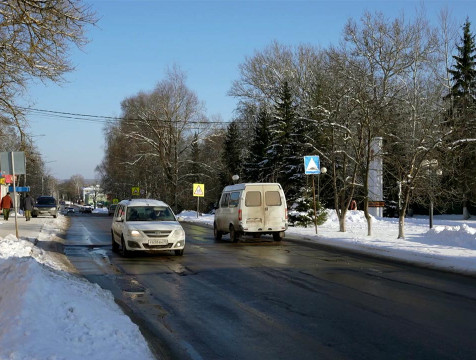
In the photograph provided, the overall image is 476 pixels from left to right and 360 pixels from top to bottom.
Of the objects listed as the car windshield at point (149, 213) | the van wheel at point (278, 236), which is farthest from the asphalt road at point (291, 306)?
the van wheel at point (278, 236)

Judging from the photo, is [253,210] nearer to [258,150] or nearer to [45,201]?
[45,201]

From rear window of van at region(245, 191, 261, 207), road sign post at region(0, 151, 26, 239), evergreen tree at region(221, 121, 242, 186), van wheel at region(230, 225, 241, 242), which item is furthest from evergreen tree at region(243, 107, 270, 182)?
road sign post at region(0, 151, 26, 239)

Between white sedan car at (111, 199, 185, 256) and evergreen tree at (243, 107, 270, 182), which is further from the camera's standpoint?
evergreen tree at (243, 107, 270, 182)

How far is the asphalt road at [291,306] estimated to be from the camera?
6285 millimetres

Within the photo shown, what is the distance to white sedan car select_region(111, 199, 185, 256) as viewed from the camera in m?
15.3

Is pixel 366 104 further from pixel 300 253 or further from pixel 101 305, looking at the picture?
pixel 101 305

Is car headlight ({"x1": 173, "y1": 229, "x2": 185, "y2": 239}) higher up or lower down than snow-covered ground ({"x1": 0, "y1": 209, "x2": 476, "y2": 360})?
higher up

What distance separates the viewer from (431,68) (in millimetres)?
45000

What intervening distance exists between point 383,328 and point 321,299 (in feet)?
6.84

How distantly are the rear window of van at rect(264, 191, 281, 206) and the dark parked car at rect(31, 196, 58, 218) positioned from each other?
89.7 feet

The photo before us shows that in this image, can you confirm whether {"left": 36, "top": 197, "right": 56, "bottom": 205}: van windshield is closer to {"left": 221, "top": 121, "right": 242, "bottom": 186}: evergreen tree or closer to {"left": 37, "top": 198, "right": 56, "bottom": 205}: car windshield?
{"left": 37, "top": 198, "right": 56, "bottom": 205}: car windshield

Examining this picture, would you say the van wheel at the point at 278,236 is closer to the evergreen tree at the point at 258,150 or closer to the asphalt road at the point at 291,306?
the asphalt road at the point at 291,306

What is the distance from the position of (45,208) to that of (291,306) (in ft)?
124

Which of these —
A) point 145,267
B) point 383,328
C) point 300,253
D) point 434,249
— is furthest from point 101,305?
point 434,249
